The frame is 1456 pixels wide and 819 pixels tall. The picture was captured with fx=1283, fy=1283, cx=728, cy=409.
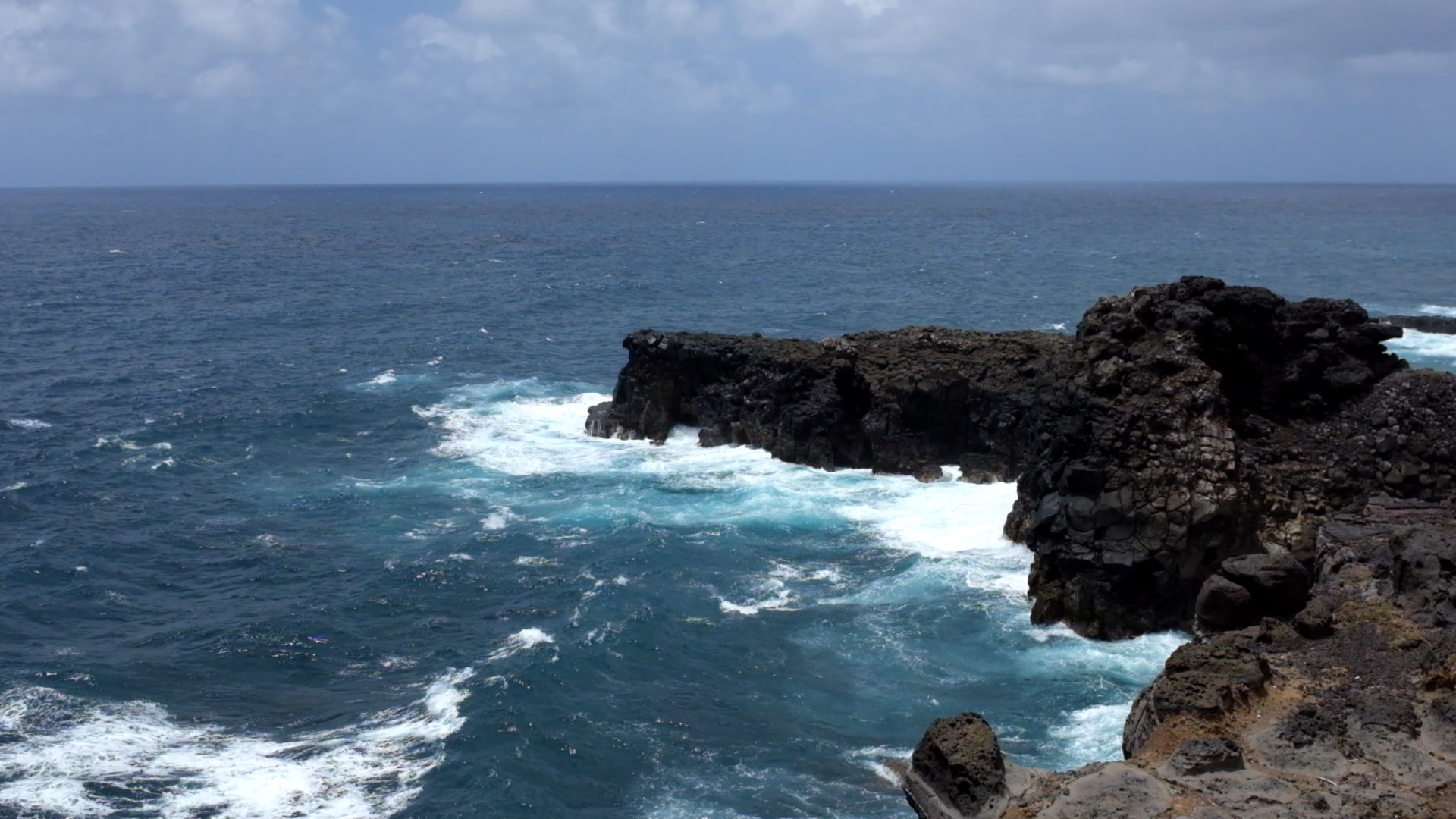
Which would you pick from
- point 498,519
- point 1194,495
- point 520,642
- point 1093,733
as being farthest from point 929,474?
point 1093,733

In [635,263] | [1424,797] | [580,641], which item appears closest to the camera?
[1424,797]

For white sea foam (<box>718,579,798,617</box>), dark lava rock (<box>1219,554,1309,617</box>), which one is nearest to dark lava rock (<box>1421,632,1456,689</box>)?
dark lava rock (<box>1219,554,1309,617</box>)

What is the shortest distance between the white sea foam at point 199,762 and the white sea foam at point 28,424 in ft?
115

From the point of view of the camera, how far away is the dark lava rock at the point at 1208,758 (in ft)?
80.8

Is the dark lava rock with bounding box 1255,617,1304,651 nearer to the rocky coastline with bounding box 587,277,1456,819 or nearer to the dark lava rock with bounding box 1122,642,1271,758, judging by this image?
the rocky coastline with bounding box 587,277,1456,819

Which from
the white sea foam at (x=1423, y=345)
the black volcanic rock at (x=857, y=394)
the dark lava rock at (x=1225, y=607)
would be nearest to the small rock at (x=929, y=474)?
the black volcanic rock at (x=857, y=394)

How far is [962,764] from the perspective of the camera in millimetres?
25297

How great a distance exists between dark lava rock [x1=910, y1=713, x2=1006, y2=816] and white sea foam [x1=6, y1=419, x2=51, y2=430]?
57.9 meters

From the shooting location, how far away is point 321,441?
67562 mm

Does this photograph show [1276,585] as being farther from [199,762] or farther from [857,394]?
[199,762]

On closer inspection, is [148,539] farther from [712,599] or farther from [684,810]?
[684,810]

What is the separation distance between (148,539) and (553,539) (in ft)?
52.5

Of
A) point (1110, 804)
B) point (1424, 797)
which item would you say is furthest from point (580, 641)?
point (1424, 797)

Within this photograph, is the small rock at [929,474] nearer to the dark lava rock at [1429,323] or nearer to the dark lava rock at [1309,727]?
the dark lava rock at [1309,727]
